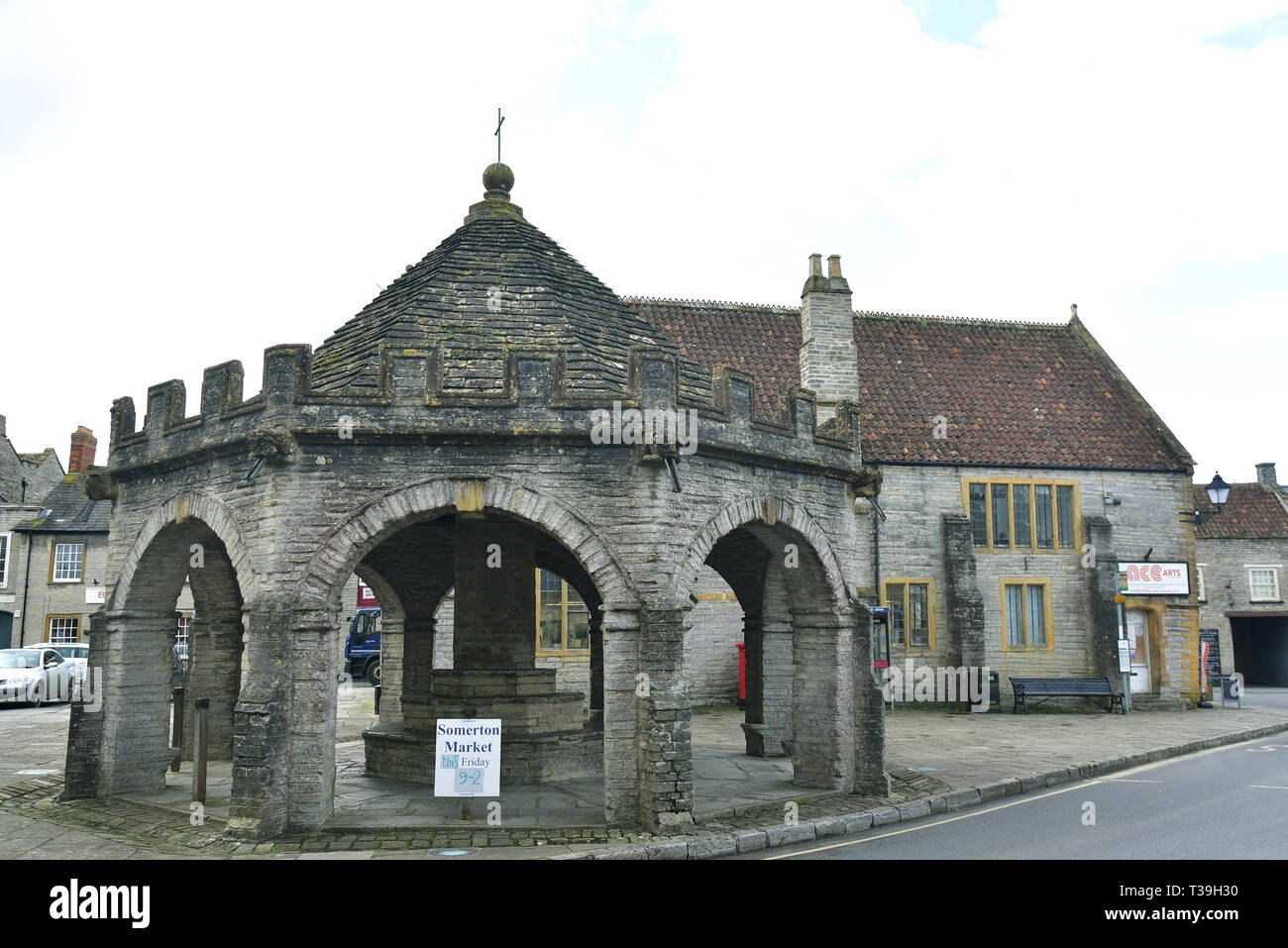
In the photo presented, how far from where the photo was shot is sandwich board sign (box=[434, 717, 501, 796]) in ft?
33.1

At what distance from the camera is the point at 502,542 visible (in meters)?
13.4

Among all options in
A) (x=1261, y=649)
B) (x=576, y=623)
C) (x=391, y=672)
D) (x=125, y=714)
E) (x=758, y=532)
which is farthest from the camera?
(x=1261, y=649)

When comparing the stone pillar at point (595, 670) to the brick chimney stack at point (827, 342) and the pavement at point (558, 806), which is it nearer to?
the pavement at point (558, 806)

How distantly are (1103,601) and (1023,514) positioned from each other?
117 inches

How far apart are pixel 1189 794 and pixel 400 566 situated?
12.5 meters

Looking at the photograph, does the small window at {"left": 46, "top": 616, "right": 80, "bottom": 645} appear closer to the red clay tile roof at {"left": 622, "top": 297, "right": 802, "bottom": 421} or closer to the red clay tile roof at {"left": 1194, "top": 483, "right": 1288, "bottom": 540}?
the red clay tile roof at {"left": 622, "top": 297, "right": 802, "bottom": 421}

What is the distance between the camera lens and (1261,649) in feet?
133

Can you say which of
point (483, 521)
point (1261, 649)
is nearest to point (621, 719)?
point (483, 521)

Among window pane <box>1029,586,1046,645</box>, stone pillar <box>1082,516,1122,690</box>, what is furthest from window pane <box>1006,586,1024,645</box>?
stone pillar <box>1082,516,1122,690</box>

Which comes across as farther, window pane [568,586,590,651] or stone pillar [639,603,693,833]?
window pane [568,586,590,651]

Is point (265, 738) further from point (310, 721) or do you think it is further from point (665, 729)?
point (665, 729)

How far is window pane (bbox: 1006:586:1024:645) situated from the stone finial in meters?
17.7

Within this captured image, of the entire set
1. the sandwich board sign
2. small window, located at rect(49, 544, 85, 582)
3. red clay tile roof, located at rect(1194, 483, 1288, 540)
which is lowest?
the sandwich board sign

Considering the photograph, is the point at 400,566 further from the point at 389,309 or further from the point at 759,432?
the point at 759,432
